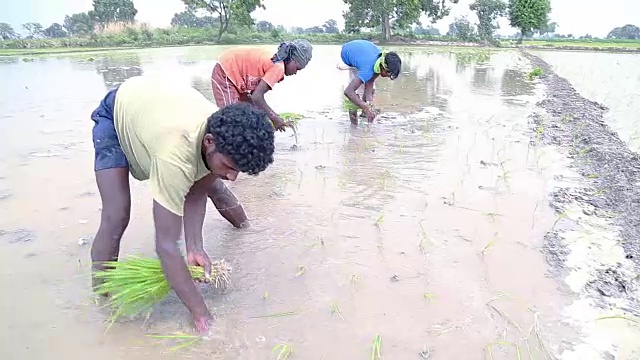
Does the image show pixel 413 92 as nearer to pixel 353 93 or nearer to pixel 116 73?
pixel 353 93

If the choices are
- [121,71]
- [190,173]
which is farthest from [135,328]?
[121,71]

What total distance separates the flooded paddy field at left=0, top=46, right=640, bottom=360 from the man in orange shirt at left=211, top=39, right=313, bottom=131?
0.80 meters

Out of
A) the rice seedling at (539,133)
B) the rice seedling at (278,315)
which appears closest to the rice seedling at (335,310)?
the rice seedling at (278,315)

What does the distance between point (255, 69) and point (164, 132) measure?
8.74 feet

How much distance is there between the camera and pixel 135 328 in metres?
2.42

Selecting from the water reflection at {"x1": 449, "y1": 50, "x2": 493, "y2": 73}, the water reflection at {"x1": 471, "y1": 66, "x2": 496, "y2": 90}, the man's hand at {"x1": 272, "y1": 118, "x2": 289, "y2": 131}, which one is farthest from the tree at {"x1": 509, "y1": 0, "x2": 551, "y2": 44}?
the man's hand at {"x1": 272, "y1": 118, "x2": 289, "y2": 131}

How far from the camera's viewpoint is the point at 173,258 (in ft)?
6.84

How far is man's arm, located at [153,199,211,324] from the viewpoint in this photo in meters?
1.99

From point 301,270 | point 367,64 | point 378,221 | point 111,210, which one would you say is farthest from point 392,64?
point 111,210

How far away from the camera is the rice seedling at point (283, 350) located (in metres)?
2.22

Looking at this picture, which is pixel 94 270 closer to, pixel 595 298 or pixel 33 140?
pixel 595 298

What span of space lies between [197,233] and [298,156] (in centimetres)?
265

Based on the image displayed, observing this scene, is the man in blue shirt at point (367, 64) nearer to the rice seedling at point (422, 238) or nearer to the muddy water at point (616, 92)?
the rice seedling at point (422, 238)

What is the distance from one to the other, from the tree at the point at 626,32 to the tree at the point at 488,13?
5144 cm
